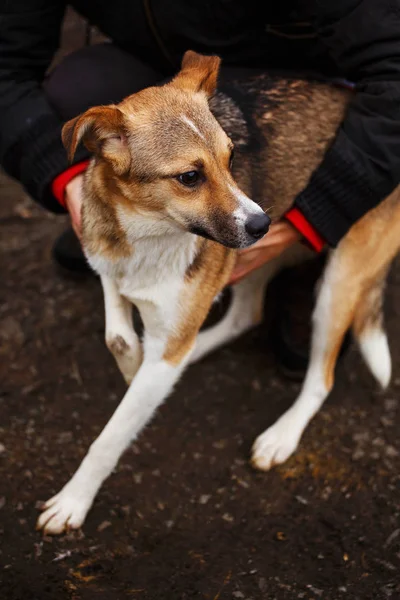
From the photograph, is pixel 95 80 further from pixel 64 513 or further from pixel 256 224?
pixel 64 513

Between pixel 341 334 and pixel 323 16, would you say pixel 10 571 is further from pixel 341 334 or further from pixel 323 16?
pixel 323 16

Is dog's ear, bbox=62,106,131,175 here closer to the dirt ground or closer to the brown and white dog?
the brown and white dog

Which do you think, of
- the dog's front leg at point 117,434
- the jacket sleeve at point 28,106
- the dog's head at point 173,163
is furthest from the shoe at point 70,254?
the dog's head at point 173,163

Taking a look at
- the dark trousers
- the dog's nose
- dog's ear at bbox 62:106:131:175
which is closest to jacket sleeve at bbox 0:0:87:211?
the dark trousers

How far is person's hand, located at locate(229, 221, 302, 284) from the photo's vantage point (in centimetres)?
276

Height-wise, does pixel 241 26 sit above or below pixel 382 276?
above

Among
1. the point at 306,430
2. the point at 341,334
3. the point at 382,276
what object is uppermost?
the point at 382,276

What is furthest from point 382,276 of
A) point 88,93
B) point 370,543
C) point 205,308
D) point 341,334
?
point 88,93

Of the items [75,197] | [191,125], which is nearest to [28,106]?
[75,197]

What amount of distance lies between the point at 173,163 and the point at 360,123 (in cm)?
85

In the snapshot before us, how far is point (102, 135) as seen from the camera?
221 centimetres

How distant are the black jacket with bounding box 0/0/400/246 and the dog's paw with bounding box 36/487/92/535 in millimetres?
1232

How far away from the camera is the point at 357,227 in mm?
2809

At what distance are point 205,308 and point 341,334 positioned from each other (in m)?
0.75
